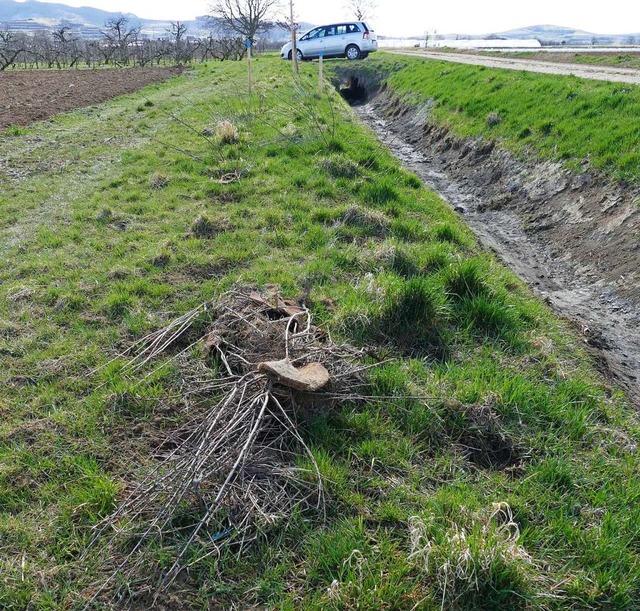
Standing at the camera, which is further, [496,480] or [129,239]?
[129,239]

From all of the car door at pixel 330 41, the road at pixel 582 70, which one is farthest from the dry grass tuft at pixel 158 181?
the car door at pixel 330 41

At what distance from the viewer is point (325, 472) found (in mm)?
2703

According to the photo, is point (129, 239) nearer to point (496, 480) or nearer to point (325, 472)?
point (325, 472)

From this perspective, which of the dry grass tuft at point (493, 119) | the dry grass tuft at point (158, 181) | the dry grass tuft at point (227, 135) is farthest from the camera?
the dry grass tuft at point (493, 119)

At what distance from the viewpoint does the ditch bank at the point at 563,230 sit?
506 cm

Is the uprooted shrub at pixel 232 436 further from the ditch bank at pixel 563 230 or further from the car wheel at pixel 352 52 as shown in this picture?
the car wheel at pixel 352 52

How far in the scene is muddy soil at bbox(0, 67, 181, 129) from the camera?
1370cm

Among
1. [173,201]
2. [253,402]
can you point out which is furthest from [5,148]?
[253,402]

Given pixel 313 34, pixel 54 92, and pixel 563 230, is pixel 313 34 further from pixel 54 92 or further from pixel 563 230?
pixel 563 230

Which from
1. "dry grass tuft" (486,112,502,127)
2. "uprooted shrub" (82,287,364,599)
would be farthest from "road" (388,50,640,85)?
"uprooted shrub" (82,287,364,599)

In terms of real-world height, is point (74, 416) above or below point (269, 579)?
above

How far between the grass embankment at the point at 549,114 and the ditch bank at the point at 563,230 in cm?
30

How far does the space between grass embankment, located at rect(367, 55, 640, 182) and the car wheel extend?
10814mm

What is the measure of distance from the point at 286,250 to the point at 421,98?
11.9 metres
